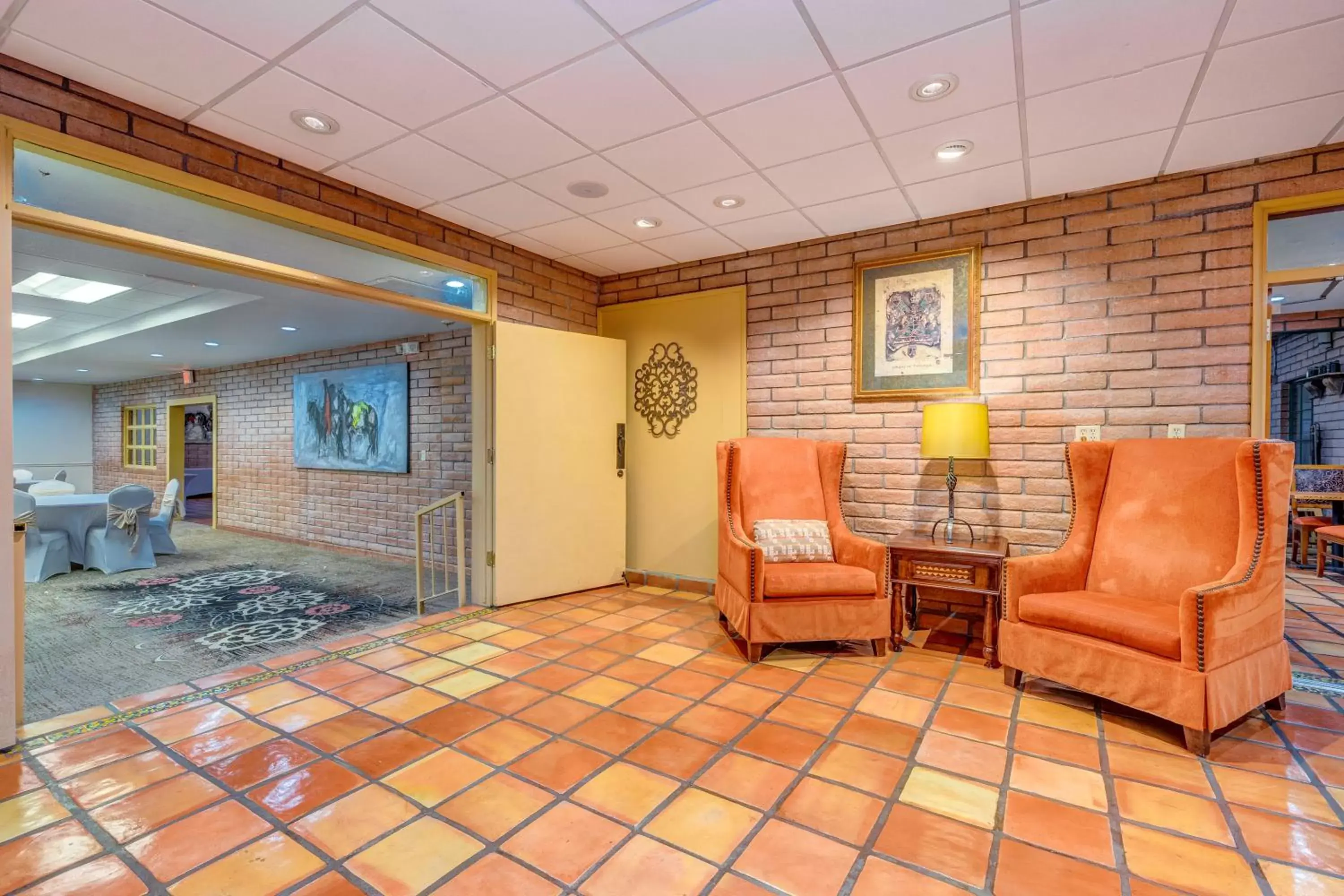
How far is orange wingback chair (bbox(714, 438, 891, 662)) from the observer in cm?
311

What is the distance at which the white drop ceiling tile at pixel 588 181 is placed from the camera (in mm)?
3049

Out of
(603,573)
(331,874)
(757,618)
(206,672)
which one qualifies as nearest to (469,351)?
(603,573)

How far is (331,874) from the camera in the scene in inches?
61.2

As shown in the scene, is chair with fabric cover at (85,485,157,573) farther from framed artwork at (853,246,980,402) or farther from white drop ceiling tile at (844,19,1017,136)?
white drop ceiling tile at (844,19,1017,136)

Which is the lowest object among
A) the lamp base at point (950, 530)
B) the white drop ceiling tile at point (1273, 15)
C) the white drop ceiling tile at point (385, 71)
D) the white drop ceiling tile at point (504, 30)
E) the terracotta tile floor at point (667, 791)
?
the terracotta tile floor at point (667, 791)

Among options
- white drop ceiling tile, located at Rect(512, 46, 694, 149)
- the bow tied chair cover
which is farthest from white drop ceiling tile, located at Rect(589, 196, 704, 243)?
Result: the bow tied chair cover

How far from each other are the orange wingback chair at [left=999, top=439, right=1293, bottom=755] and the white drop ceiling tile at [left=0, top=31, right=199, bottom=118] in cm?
425

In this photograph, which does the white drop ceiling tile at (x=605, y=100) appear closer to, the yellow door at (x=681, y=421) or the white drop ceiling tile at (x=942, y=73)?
the white drop ceiling tile at (x=942, y=73)

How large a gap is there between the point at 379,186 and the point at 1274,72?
4077 mm

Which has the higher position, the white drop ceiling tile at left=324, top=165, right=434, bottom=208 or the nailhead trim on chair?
the white drop ceiling tile at left=324, top=165, right=434, bottom=208

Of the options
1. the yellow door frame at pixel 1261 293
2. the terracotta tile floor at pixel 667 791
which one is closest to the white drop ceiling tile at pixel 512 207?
the terracotta tile floor at pixel 667 791

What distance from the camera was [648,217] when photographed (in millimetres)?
3744

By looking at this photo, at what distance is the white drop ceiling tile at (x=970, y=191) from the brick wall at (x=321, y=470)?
4.19 meters

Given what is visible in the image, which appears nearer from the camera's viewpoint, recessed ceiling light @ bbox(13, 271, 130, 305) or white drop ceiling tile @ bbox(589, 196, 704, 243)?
white drop ceiling tile @ bbox(589, 196, 704, 243)
